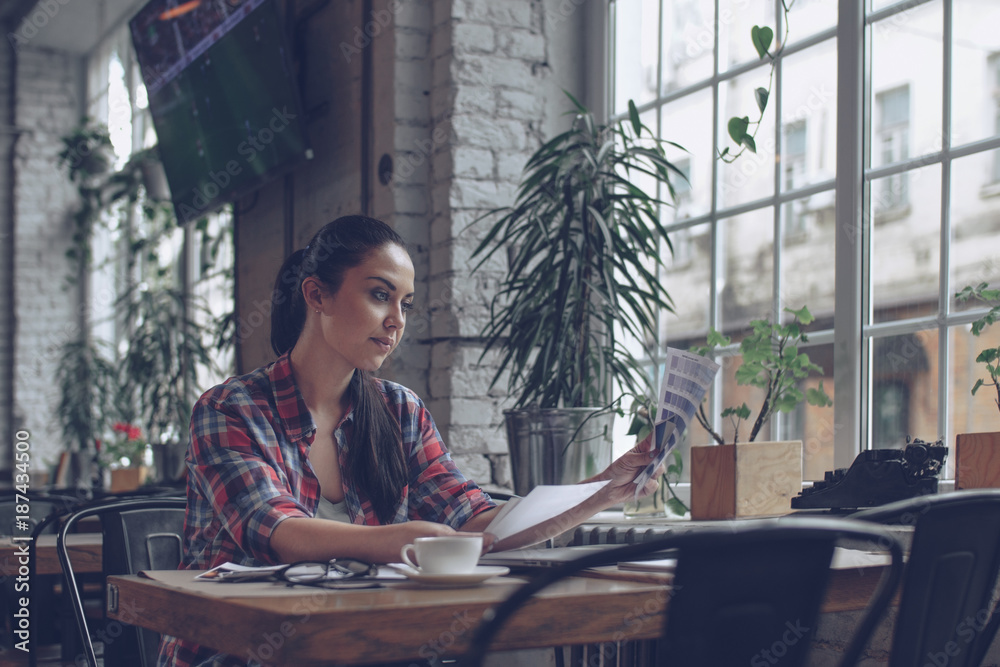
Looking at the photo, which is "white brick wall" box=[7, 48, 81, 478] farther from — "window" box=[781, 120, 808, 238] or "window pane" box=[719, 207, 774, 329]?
"window" box=[781, 120, 808, 238]

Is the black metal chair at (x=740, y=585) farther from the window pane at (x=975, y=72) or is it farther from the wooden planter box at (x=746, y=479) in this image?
the window pane at (x=975, y=72)

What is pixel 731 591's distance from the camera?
0.77m

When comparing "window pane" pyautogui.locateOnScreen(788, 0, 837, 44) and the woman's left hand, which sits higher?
"window pane" pyautogui.locateOnScreen(788, 0, 837, 44)

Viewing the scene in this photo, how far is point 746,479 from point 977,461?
457 millimetres

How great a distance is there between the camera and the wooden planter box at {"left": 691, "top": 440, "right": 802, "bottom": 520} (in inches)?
76.6

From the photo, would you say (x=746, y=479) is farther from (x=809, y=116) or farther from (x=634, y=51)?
(x=634, y=51)

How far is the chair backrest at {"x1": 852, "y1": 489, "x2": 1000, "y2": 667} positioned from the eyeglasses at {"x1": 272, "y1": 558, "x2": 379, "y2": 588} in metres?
0.57

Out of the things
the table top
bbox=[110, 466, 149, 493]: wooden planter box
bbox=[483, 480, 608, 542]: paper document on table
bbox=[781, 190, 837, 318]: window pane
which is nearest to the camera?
the table top

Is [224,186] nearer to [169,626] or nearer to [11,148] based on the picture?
[169,626]

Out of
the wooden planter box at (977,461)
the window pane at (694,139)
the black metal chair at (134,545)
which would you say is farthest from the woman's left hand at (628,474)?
the window pane at (694,139)

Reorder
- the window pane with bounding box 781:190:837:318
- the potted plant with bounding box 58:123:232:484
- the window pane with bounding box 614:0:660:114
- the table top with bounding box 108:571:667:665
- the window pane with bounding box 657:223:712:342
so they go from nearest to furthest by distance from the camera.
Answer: the table top with bounding box 108:571:667:665 → the window pane with bounding box 781:190:837:318 → the window pane with bounding box 657:223:712:342 → the window pane with bounding box 614:0:660:114 → the potted plant with bounding box 58:123:232:484

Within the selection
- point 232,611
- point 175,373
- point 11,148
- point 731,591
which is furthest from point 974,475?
point 11,148

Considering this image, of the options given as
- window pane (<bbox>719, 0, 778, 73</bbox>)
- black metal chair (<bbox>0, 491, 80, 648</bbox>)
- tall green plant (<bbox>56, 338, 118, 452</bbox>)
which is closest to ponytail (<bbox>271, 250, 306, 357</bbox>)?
black metal chair (<bbox>0, 491, 80, 648</bbox>)

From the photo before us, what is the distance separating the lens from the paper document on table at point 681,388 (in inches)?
49.0
